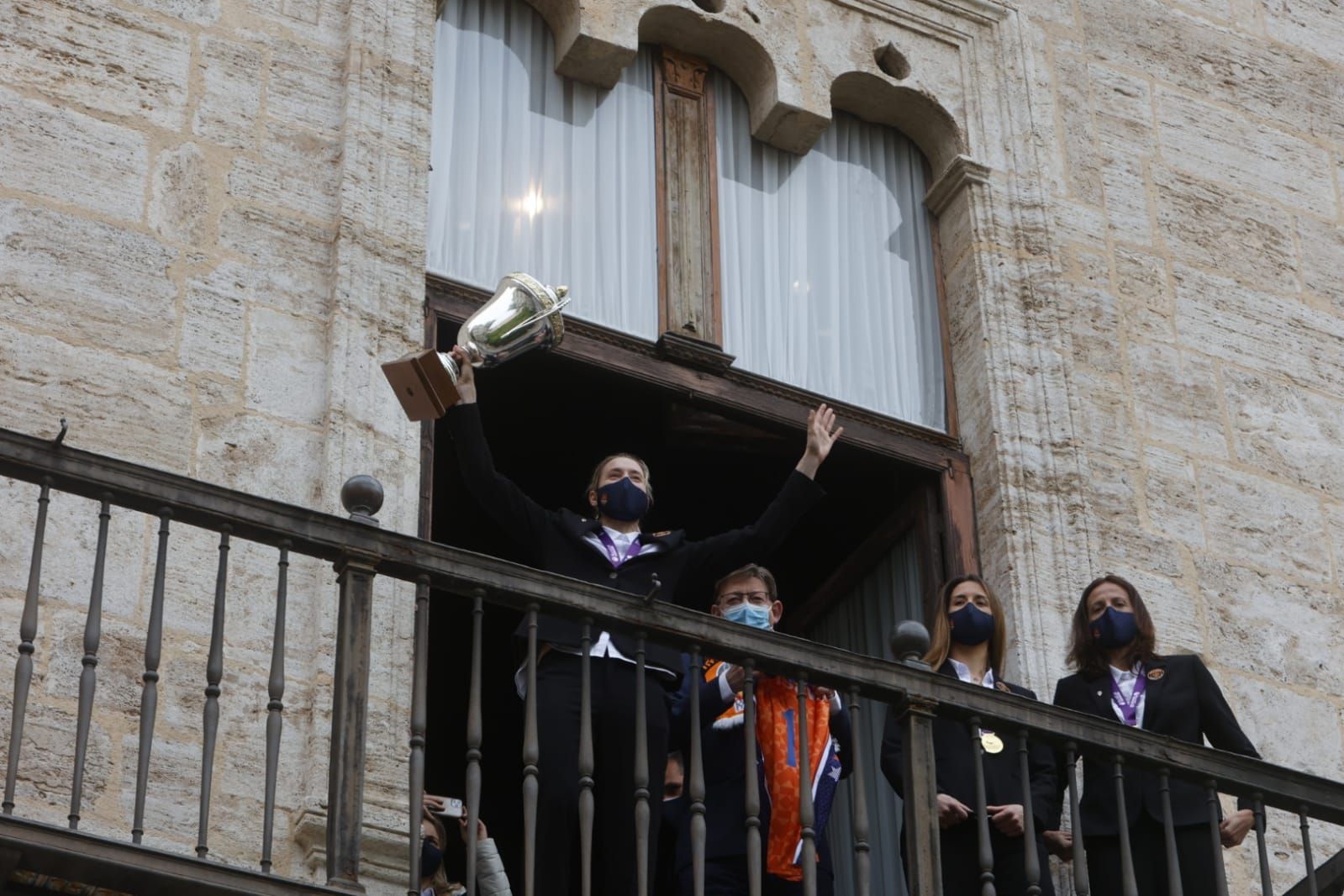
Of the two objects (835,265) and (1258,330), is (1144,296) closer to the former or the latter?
(1258,330)

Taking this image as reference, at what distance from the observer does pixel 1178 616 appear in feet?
28.0

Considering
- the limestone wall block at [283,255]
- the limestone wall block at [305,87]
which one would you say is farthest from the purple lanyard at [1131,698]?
the limestone wall block at [305,87]

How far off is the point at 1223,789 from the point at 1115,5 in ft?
12.9

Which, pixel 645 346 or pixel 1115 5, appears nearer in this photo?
pixel 645 346

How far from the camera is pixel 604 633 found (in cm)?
677

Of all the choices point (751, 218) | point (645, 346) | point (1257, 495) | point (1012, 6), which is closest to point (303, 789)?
point (645, 346)

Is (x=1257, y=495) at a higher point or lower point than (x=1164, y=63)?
lower

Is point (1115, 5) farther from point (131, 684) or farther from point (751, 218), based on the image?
point (131, 684)

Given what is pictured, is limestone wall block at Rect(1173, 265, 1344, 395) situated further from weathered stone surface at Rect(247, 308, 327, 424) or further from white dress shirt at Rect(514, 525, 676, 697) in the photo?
weathered stone surface at Rect(247, 308, 327, 424)

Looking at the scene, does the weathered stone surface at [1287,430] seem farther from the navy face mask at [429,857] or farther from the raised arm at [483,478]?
the navy face mask at [429,857]

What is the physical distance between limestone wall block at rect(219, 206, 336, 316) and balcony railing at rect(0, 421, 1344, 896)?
911 millimetres

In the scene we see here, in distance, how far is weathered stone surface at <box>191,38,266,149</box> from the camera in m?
7.89

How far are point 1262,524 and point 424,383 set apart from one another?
10.9 feet

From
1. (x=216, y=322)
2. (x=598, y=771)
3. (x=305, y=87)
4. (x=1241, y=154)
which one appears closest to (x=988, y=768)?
(x=598, y=771)
